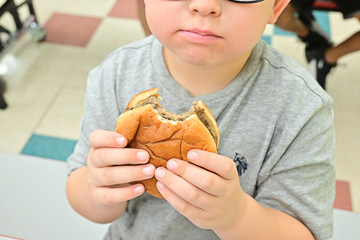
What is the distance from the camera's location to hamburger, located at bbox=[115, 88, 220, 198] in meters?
0.72

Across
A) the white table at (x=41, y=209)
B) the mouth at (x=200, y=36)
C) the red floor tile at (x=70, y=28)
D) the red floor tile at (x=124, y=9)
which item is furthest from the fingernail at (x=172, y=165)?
the red floor tile at (x=124, y=9)

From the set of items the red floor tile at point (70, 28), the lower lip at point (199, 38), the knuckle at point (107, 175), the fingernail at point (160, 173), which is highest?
the lower lip at point (199, 38)

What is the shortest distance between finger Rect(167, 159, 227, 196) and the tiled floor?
59.8 inches

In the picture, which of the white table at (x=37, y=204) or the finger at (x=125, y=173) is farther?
the white table at (x=37, y=204)

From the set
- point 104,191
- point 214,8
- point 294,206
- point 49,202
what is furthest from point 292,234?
point 49,202

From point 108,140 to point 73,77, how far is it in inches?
79.4

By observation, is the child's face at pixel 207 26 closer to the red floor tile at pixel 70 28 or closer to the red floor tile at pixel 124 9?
the red floor tile at pixel 70 28

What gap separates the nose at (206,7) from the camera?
2.23 ft

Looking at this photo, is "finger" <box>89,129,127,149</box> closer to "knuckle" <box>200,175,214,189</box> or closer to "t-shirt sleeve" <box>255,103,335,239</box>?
"knuckle" <box>200,175,214,189</box>

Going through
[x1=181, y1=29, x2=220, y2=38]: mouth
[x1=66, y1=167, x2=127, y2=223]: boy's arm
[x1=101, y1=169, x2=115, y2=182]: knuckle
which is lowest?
[x1=66, y1=167, x2=127, y2=223]: boy's arm

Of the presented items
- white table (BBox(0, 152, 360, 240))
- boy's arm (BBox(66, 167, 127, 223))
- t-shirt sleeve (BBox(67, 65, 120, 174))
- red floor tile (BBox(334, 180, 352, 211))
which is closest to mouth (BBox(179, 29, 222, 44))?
t-shirt sleeve (BBox(67, 65, 120, 174))

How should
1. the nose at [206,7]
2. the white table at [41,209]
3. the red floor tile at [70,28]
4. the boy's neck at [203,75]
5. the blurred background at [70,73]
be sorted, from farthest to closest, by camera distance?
the red floor tile at [70,28], the blurred background at [70,73], the white table at [41,209], the boy's neck at [203,75], the nose at [206,7]

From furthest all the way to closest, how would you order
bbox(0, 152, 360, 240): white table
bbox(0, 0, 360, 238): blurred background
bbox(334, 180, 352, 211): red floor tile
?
bbox(0, 0, 360, 238): blurred background < bbox(334, 180, 352, 211): red floor tile < bbox(0, 152, 360, 240): white table

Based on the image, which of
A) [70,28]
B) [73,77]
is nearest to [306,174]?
[73,77]
